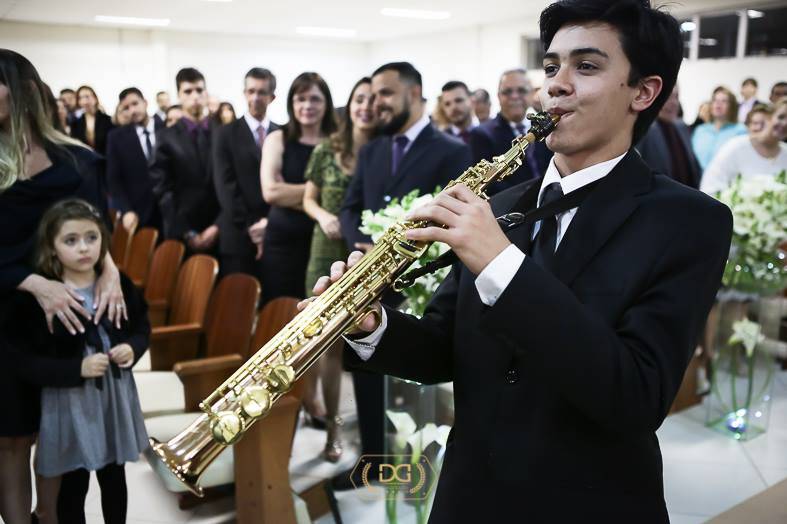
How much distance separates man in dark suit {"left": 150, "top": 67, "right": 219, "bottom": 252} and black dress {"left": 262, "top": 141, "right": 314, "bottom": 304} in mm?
1098

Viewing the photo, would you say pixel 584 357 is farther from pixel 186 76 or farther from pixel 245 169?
pixel 186 76

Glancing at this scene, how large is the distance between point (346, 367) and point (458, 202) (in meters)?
0.47

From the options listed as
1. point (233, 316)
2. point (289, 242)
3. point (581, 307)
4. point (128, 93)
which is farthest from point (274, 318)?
point (128, 93)

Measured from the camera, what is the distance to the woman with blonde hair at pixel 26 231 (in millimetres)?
2096

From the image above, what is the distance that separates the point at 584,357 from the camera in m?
1.00

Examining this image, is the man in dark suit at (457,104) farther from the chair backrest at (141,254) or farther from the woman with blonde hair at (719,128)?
the chair backrest at (141,254)

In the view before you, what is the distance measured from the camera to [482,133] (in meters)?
4.44

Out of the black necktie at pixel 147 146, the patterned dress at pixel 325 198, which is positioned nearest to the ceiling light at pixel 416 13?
the black necktie at pixel 147 146

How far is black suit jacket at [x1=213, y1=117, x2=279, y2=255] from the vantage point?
173 inches

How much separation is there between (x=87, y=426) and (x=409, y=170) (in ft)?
5.79

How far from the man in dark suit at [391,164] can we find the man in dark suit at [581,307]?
182 cm

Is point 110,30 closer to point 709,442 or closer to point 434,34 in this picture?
point 709,442

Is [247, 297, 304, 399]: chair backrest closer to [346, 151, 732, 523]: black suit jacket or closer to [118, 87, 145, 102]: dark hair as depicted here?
[346, 151, 732, 523]: black suit jacket

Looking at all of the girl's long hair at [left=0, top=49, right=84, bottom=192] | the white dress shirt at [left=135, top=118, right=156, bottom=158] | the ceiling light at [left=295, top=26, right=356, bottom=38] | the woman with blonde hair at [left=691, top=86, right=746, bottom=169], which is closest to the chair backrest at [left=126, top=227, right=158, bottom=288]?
the white dress shirt at [left=135, top=118, right=156, bottom=158]
